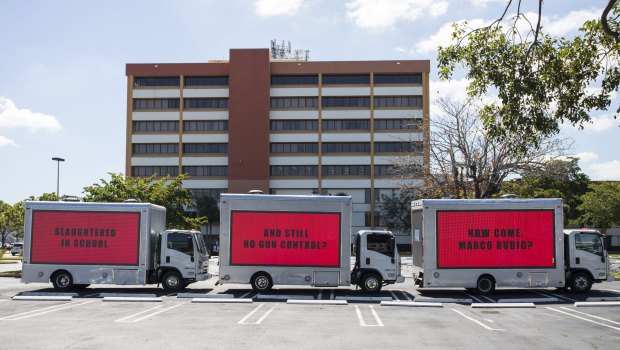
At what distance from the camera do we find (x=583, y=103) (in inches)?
612

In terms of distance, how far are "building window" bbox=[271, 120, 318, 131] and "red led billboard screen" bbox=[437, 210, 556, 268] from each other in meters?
57.8

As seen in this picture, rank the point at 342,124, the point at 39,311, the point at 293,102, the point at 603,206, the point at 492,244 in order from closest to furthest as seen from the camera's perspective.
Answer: the point at 39,311 → the point at 492,244 → the point at 603,206 → the point at 342,124 → the point at 293,102

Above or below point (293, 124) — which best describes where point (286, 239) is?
below

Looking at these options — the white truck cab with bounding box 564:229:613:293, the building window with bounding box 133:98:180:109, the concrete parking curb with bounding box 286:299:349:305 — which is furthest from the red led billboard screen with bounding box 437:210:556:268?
the building window with bounding box 133:98:180:109

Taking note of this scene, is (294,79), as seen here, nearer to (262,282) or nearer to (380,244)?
(380,244)

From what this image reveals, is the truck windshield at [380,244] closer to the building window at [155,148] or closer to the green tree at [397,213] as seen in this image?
the green tree at [397,213]

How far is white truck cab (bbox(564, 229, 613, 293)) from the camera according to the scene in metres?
22.4

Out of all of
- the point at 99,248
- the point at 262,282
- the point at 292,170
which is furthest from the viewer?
the point at 292,170

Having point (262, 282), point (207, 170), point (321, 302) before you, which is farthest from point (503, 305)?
point (207, 170)

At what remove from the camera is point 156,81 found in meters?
80.6

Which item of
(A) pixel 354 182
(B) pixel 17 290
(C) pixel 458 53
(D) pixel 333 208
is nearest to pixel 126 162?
(A) pixel 354 182

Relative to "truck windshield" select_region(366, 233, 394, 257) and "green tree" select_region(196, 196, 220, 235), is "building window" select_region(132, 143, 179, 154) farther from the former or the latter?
"truck windshield" select_region(366, 233, 394, 257)

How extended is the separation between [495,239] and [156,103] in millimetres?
66220

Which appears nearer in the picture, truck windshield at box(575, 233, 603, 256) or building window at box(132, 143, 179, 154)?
truck windshield at box(575, 233, 603, 256)
